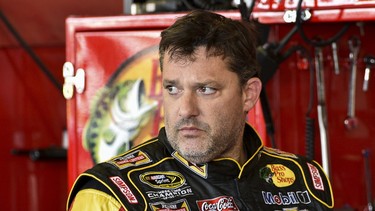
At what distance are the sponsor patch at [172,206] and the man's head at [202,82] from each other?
0.38 feet

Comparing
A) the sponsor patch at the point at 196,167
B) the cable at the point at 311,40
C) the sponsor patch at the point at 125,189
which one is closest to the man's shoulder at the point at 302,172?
the sponsor patch at the point at 196,167

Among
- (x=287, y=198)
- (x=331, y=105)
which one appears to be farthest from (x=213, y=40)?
(x=331, y=105)

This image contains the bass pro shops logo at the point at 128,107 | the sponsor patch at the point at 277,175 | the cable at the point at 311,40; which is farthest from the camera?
the bass pro shops logo at the point at 128,107

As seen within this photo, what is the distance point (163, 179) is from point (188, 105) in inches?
8.4

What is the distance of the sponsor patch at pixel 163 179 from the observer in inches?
93.0

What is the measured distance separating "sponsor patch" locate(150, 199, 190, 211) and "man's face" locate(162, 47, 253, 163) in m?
0.11

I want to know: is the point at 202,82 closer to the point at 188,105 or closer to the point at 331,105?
the point at 188,105

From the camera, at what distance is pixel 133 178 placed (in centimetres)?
235

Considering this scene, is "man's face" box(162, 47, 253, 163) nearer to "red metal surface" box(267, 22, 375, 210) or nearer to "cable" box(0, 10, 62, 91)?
"red metal surface" box(267, 22, 375, 210)

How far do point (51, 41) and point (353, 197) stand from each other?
5.77 ft

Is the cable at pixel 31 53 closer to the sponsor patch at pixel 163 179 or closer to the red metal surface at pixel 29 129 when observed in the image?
the red metal surface at pixel 29 129

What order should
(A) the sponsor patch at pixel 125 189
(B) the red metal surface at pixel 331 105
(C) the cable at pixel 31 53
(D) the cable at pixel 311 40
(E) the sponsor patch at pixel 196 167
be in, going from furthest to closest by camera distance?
(C) the cable at pixel 31 53 < (B) the red metal surface at pixel 331 105 < (D) the cable at pixel 311 40 < (E) the sponsor patch at pixel 196 167 < (A) the sponsor patch at pixel 125 189

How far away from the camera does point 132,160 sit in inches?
94.9

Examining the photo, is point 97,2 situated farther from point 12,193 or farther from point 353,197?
point 353,197
